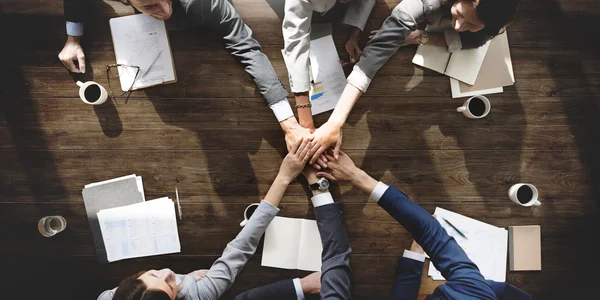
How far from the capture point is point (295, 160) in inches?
70.2

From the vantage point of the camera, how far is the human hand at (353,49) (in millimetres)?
1858

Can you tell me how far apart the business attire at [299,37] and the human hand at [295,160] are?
26 cm

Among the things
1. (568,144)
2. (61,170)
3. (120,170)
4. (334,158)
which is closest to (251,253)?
(334,158)

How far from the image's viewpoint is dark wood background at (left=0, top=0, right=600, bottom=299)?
188cm

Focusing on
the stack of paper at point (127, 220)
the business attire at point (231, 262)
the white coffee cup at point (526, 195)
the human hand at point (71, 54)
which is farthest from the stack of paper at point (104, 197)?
the white coffee cup at point (526, 195)

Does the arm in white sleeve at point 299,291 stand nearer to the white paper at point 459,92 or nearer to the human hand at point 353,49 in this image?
the human hand at point 353,49

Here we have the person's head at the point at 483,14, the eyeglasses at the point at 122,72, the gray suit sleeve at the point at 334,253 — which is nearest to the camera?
the person's head at the point at 483,14

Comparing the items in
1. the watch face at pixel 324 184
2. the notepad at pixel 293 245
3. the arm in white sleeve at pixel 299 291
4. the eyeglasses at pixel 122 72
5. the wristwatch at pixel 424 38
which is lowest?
the arm in white sleeve at pixel 299 291

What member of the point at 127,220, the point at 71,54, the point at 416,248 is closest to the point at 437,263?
the point at 416,248

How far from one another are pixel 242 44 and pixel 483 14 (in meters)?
1.09

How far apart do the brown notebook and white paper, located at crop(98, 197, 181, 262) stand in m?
1.73

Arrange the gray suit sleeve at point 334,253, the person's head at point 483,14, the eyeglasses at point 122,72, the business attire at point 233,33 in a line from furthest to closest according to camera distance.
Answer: the eyeglasses at point 122,72, the business attire at point 233,33, the gray suit sleeve at point 334,253, the person's head at point 483,14

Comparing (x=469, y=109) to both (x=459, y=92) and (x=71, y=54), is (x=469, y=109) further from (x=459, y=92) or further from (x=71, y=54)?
(x=71, y=54)

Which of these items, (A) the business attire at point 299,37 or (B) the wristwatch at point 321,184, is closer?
(A) the business attire at point 299,37
